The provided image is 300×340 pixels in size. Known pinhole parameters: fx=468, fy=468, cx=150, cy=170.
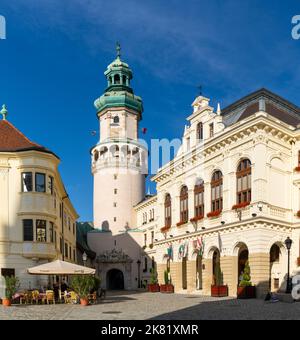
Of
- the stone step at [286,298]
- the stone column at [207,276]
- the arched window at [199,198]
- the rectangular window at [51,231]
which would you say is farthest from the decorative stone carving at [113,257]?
the stone step at [286,298]

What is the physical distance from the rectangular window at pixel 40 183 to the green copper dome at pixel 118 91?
37.2 meters

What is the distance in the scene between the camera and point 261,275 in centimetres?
3138

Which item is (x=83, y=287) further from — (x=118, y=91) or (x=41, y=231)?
(x=118, y=91)

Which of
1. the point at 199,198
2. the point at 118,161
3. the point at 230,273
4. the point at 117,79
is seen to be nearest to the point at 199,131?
the point at 199,198

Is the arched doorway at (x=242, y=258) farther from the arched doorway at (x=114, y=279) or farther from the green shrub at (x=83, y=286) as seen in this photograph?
the arched doorway at (x=114, y=279)

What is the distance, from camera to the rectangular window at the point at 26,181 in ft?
105

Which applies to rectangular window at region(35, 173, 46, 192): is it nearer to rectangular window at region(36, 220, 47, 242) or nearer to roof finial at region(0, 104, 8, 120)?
rectangular window at region(36, 220, 47, 242)

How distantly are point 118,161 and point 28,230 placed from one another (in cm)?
3481

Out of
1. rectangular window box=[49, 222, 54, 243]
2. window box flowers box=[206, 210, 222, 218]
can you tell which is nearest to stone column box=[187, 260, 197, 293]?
window box flowers box=[206, 210, 222, 218]

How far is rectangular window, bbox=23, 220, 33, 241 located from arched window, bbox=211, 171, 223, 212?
14.4m

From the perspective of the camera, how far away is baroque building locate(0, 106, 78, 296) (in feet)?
102
